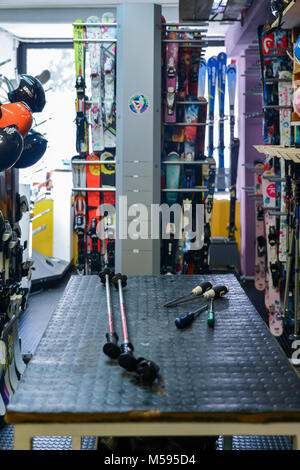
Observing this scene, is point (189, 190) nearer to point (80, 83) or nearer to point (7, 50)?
point (80, 83)

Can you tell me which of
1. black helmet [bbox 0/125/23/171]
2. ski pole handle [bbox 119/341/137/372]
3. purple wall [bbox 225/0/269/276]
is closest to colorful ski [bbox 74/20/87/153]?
black helmet [bbox 0/125/23/171]

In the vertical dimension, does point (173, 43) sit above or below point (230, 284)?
above

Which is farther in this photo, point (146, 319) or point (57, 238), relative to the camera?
point (57, 238)

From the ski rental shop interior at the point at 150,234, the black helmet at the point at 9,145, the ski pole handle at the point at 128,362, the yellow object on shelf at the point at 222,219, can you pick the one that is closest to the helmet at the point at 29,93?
the ski rental shop interior at the point at 150,234

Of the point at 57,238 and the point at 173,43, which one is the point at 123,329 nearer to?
the point at 173,43

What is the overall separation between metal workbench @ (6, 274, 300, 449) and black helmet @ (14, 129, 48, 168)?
1303mm

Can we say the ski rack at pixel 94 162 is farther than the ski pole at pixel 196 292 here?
Yes

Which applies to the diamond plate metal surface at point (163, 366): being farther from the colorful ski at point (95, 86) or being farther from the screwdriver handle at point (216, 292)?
the colorful ski at point (95, 86)

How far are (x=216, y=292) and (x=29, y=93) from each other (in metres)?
1.59

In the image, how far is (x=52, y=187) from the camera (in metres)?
6.64

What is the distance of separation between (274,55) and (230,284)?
8.03ft

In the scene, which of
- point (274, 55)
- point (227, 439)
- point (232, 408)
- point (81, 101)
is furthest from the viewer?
point (81, 101)

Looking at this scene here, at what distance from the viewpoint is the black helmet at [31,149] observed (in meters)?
2.95

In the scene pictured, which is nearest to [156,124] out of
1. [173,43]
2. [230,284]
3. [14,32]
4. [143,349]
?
[173,43]
